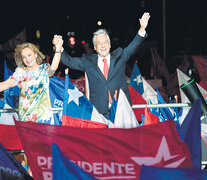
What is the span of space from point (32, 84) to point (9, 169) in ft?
6.25

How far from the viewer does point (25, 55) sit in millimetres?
4020

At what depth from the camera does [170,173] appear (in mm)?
1788

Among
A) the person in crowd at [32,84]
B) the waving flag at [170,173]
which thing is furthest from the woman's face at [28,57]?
the waving flag at [170,173]

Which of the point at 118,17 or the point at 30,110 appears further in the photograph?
the point at 118,17

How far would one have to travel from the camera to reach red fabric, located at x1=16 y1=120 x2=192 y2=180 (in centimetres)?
196

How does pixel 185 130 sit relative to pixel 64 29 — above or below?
below

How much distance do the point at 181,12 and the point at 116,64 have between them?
131 ft

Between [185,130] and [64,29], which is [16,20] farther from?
[185,130]

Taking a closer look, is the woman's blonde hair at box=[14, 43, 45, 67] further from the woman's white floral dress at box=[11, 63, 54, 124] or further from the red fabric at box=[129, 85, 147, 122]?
the red fabric at box=[129, 85, 147, 122]

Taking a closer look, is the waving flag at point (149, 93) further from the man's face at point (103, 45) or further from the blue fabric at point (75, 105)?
the blue fabric at point (75, 105)

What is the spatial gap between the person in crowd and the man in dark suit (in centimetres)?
36

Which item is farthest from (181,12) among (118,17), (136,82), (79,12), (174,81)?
(136,82)

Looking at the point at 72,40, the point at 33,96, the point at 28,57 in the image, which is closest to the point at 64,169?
the point at 33,96

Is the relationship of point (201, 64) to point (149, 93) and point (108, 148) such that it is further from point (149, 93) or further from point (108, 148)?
point (108, 148)
